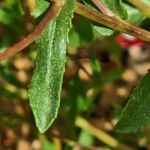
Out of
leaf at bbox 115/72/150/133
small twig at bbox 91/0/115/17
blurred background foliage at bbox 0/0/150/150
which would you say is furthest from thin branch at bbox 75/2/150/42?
blurred background foliage at bbox 0/0/150/150

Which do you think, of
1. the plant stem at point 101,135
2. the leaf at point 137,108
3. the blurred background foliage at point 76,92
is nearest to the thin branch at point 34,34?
the leaf at point 137,108

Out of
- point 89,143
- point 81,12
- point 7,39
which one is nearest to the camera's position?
point 81,12

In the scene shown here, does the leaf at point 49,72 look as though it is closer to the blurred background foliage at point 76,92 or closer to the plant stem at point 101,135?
the blurred background foliage at point 76,92

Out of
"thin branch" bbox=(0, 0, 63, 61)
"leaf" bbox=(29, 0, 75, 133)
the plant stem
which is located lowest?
the plant stem

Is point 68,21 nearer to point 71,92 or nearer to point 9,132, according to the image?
point 71,92

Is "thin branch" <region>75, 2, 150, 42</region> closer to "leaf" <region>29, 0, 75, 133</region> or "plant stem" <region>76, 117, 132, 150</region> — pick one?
"leaf" <region>29, 0, 75, 133</region>

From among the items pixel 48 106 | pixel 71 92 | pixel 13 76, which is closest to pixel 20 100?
pixel 13 76

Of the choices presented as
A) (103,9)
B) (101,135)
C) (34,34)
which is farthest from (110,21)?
(101,135)
